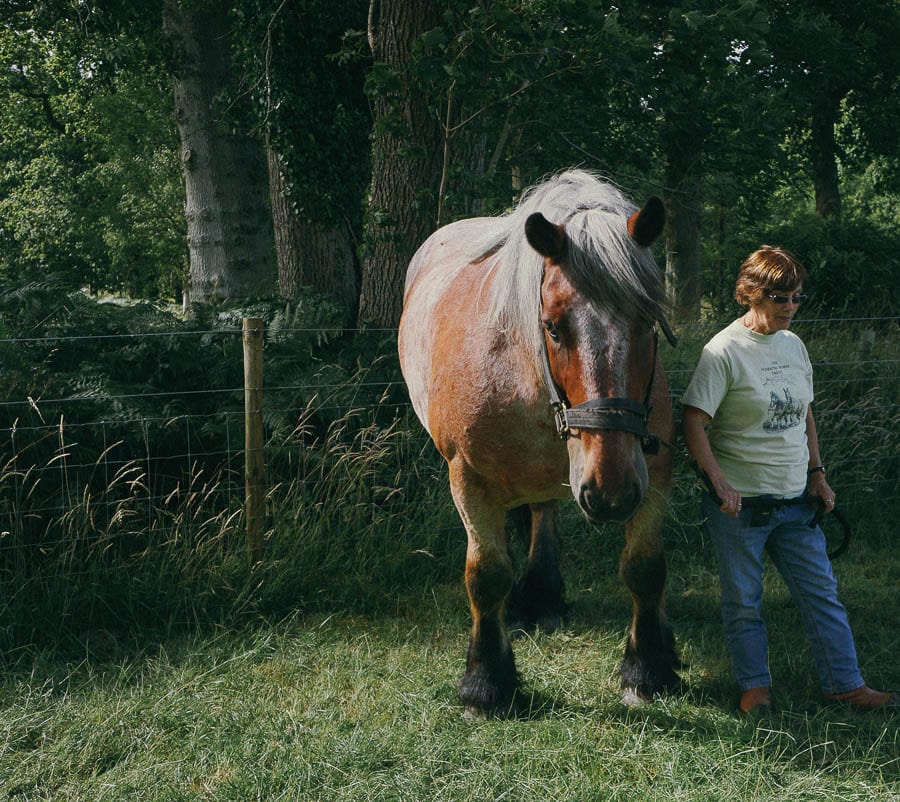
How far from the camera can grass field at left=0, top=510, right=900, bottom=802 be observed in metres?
2.93

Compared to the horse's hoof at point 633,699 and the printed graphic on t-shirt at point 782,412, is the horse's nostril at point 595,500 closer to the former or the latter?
the printed graphic on t-shirt at point 782,412

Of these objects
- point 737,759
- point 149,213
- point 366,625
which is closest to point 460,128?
point 366,625

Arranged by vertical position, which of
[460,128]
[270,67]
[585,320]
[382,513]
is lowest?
[382,513]

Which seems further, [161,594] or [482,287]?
[161,594]

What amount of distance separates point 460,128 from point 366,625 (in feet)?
12.1

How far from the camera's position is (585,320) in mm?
2807

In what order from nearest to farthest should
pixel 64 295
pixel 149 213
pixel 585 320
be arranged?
pixel 585 320 → pixel 64 295 → pixel 149 213

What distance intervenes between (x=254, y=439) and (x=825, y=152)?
1888 cm

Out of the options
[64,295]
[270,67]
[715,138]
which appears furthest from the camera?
[715,138]

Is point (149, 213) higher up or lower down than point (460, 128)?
higher up

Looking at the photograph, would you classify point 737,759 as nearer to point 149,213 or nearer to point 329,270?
point 329,270

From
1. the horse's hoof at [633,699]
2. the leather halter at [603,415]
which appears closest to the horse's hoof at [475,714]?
the horse's hoof at [633,699]

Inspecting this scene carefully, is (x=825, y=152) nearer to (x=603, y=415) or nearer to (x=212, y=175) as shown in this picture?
(x=212, y=175)

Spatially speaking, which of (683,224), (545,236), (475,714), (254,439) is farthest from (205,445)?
(683,224)
